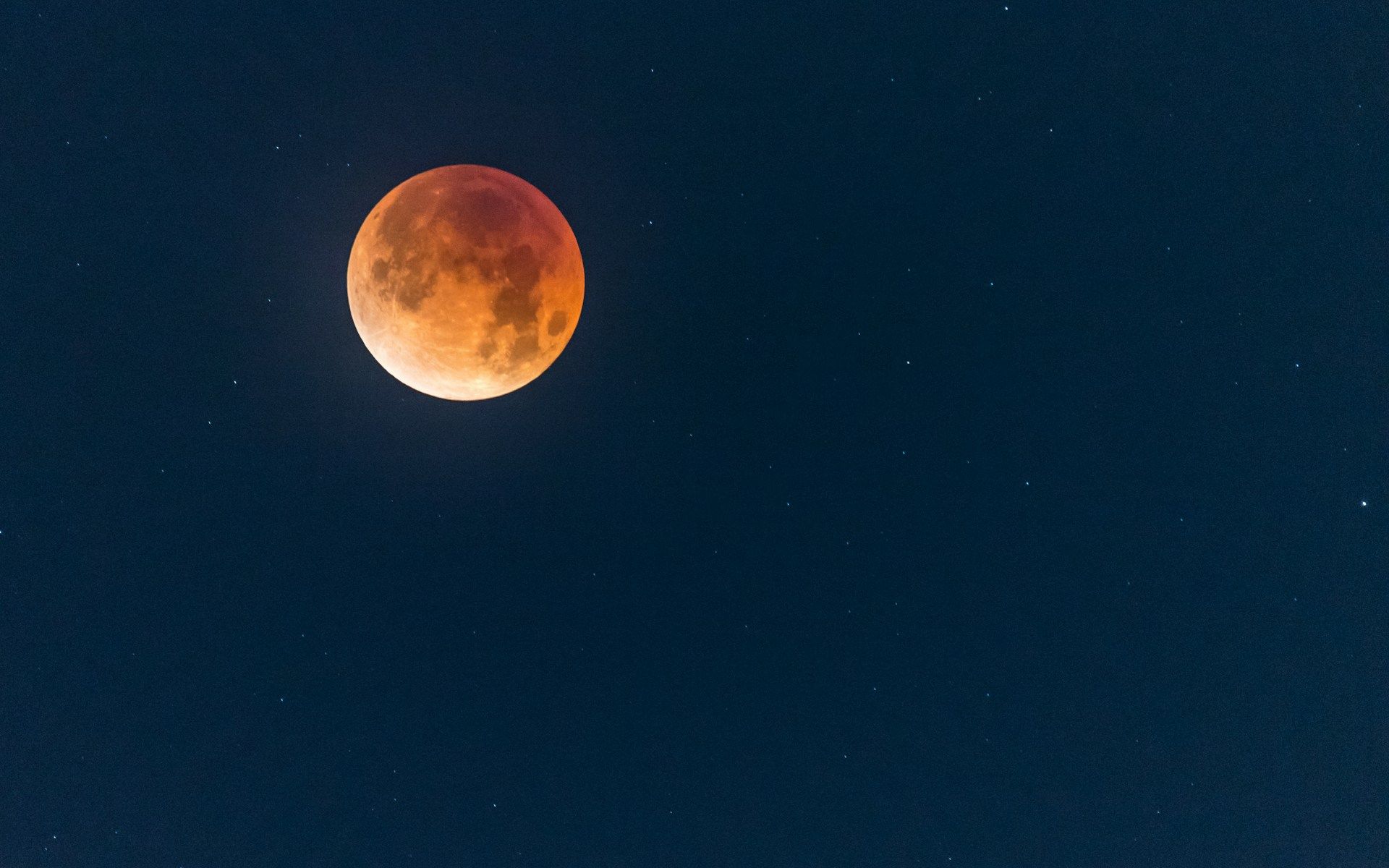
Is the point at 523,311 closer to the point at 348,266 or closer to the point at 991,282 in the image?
the point at 348,266

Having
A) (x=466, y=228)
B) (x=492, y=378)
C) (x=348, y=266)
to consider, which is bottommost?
(x=492, y=378)

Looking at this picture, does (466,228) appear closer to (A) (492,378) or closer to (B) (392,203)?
(B) (392,203)

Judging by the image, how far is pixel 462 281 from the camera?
13.0 feet

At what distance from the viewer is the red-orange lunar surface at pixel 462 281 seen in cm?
397

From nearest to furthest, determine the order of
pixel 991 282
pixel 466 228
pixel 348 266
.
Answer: pixel 466 228
pixel 348 266
pixel 991 282

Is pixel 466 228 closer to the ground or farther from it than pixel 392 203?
closer to the ground

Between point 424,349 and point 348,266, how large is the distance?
0.87m

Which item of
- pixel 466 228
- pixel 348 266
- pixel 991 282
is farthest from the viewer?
pixel 991 282

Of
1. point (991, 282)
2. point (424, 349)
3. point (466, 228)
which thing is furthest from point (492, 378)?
point (991, 282)

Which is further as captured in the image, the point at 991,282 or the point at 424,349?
the point at 991,282

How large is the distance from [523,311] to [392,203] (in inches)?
40.7

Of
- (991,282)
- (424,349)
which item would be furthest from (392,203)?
(991,282)

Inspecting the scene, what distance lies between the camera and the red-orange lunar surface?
397cm

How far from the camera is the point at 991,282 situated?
4.95 metres
